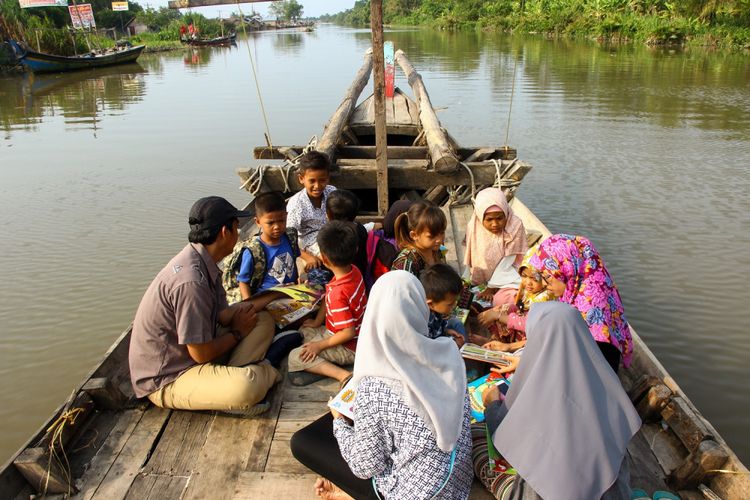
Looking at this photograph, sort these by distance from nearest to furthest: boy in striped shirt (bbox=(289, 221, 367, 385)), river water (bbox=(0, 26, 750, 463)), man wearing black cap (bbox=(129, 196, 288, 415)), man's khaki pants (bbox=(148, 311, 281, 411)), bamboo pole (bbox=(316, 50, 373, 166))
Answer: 1. man wearing black cap (bbox=(129, 196, 288, 415))
2. man's khaki pants (bbox=(148, 311, 281, 411))
3. boy in striped shirt (bbox=(289, 221, 367, 385))
4. river water (bbox=(0, 26, 750, 463))
5. bamboo pole (bbox=(316, 50, 373, 166))

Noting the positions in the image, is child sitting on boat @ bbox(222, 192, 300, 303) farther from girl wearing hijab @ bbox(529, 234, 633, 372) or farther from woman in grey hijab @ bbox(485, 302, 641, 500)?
woman in grey hijab @ bbox(485, 302, 641, 500)

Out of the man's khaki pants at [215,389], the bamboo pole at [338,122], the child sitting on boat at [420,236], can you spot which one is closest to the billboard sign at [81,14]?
the bamboo pole at [338,122]

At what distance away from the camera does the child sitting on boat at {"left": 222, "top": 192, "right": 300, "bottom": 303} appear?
9.98ft

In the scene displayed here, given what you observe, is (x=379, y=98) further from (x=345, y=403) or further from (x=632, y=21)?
(x=632, y=21)

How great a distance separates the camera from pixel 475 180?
4.48 meters

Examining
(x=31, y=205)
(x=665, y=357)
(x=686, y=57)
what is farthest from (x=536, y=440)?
(x=686, y=57)

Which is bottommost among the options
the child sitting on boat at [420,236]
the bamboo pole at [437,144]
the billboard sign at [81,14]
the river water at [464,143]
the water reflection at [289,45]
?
the river water at [464,143]

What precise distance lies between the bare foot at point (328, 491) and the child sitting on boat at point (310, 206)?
1.63 m

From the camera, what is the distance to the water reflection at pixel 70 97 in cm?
1251

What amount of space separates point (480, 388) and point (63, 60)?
2383 cm

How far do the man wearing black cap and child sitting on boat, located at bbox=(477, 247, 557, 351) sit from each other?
4.34ft

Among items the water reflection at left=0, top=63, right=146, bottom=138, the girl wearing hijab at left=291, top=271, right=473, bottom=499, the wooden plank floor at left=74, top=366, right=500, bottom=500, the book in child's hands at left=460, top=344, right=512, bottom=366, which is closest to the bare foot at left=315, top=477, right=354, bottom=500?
the wooden plank floor at left=74, top=366, right=500, bottom=500

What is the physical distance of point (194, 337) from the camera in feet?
7.37

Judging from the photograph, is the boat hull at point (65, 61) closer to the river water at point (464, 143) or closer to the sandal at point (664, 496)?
the river water at point (464, 143)
